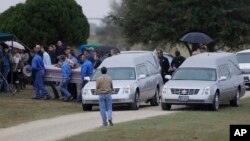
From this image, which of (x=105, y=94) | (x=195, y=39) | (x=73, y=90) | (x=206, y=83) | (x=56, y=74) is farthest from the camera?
(x=195, y=39)

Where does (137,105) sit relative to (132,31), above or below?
below

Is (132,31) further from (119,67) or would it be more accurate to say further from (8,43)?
(119,67)

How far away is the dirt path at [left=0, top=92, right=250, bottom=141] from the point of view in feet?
72.3

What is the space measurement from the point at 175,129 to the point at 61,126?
417 cm

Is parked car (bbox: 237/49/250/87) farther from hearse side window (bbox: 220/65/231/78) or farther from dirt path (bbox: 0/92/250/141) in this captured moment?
dirt path (bbox: 0/92/250/141)

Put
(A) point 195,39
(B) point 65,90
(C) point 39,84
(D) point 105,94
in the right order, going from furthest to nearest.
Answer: (A) point 195,39
(C) point 39,84
(B) point 65,90
(D) point 105,94

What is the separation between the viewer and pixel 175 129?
21.7 metres

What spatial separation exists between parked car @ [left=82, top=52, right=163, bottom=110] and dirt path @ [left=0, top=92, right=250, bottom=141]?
600mm

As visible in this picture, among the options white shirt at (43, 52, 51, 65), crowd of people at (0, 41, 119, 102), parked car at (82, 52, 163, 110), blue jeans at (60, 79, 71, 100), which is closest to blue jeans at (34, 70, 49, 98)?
crowd of people at (0, 41, 119, 102)

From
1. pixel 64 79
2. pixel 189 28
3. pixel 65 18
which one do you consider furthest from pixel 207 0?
pixel 64 79

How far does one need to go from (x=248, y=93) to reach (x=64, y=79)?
10.2 meters

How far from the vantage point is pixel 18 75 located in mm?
36406

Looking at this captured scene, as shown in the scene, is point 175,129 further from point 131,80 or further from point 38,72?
point 38,72

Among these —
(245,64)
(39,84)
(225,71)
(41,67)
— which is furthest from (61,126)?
(245,64)
